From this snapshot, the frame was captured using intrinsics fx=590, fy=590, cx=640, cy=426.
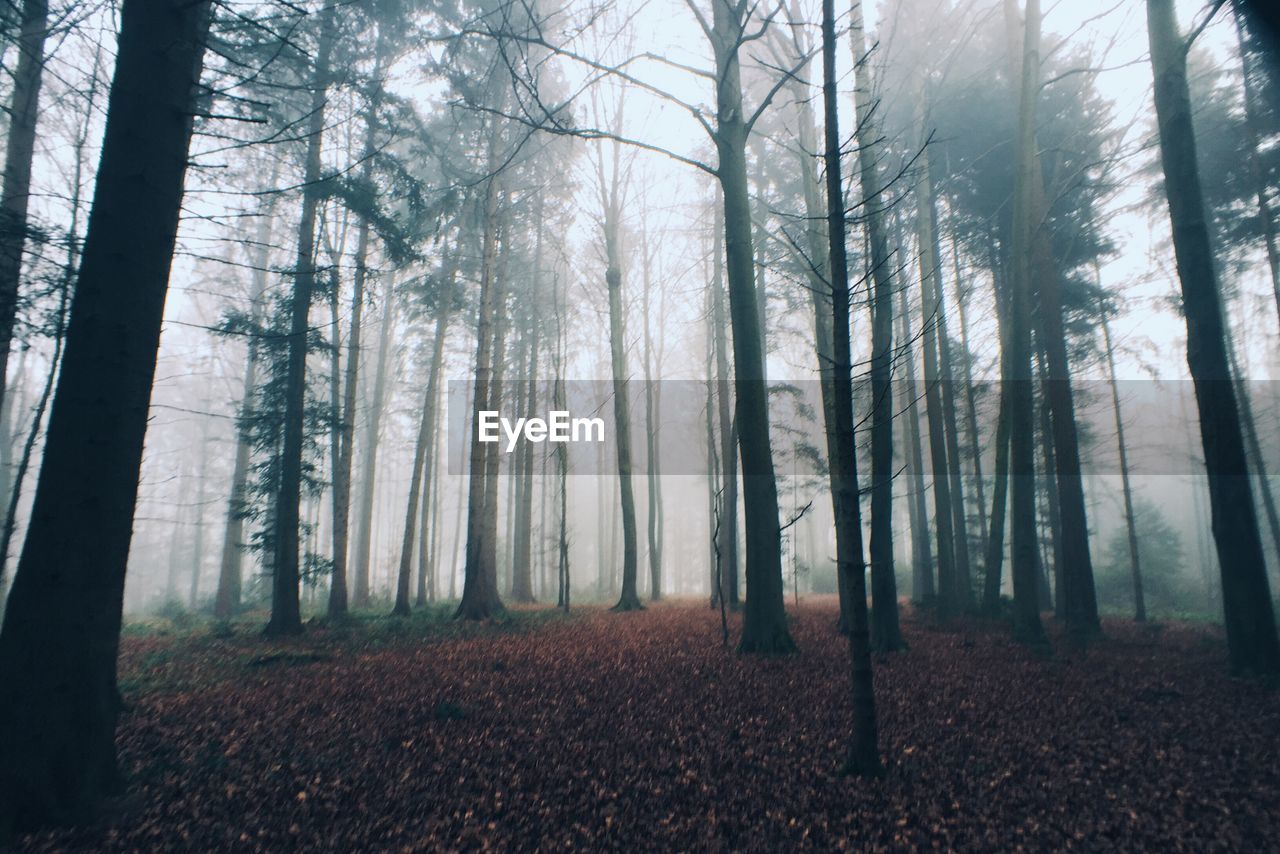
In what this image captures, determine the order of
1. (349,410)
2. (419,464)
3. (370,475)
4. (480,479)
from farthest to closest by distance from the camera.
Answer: (370,475) → (349,410) → (419,464) → (480,479)

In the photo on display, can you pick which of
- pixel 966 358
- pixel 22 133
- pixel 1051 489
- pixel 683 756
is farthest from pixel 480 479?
pixel 1051 489

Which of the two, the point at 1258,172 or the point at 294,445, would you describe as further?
the point at 1258,172

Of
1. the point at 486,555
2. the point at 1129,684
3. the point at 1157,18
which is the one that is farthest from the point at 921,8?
the point at 486,555

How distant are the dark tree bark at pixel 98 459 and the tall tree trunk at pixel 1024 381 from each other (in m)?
11.0

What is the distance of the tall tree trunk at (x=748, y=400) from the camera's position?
28.4 ft

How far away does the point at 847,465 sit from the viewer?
4.28 meters

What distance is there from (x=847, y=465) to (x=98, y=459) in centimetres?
497

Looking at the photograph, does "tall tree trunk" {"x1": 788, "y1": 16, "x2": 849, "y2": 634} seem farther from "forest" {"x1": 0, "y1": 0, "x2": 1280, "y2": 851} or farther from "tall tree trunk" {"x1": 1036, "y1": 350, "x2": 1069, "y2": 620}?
"tall tree trunk" {"x1": 1036, "y1": 350, "x2": 1069, "y2": 620}

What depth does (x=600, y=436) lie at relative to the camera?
2917 cm

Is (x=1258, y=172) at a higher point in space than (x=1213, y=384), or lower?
higher

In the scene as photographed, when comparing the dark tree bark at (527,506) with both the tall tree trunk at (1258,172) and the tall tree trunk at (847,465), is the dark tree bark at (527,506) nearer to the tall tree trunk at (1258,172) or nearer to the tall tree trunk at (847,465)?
the tall tree trunk at (847,465)

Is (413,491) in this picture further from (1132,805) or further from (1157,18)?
(1157,18)

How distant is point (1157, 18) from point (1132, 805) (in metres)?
9.71

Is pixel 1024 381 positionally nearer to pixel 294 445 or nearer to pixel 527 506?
pixel 294 445
